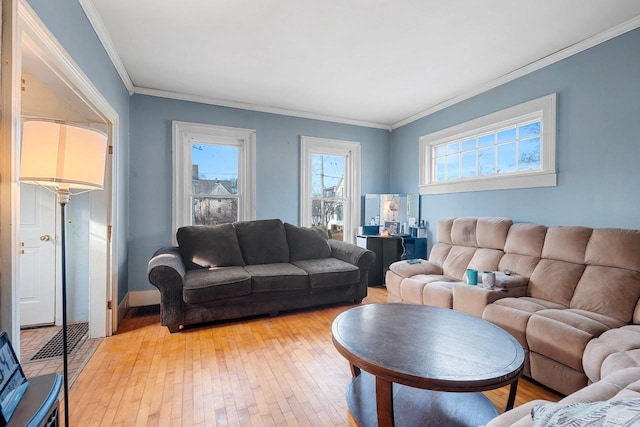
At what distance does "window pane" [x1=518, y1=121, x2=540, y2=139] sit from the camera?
3012 millimetres

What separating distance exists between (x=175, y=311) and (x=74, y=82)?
1971 millimetres

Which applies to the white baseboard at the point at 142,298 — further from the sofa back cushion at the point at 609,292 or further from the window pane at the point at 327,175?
the sofa back cushion at the point at 609,292

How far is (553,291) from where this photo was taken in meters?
2.32

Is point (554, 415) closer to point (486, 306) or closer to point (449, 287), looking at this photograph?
point (486, 306)

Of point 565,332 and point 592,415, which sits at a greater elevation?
point 592,415

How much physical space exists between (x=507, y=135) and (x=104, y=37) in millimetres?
4095

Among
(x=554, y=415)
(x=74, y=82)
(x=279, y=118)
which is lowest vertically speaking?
(x=554, y=415)

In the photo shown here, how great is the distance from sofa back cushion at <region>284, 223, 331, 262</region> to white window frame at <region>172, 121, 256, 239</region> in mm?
625

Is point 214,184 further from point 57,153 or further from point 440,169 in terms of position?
point 440,169

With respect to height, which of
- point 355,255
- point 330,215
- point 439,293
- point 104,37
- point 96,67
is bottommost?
point 439,293

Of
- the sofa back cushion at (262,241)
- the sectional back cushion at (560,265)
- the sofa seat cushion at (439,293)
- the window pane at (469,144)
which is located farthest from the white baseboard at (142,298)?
the window pane at (469,144)

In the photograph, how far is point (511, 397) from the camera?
1.47m

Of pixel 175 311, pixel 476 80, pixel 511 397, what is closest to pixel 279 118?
pixel 476 80

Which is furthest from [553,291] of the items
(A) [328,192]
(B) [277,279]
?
(A) [328,192]
